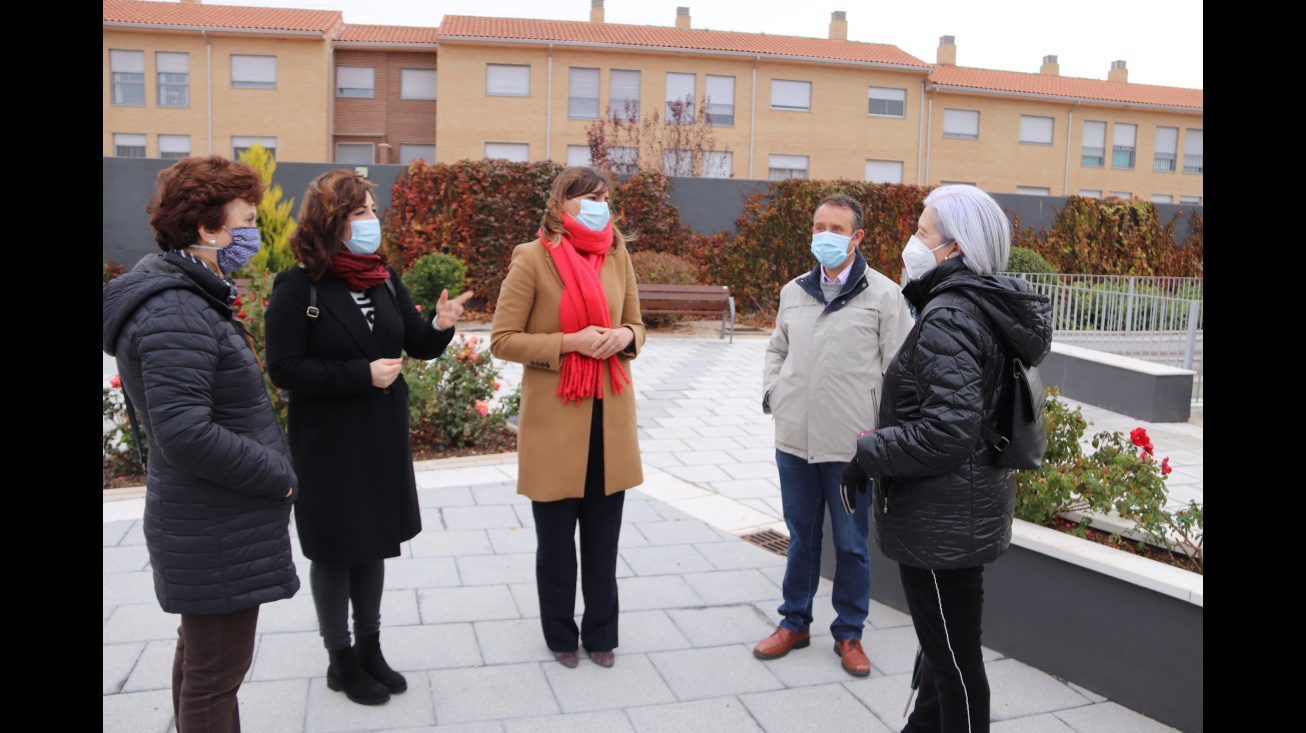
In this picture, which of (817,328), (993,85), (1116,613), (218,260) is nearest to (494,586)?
(817,328)

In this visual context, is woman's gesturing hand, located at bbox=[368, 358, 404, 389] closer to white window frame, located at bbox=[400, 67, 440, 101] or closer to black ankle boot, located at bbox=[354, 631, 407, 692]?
black ankle boot, located at bbox=[354, 631, 407, 692]

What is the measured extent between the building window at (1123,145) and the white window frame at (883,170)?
10.2 meters

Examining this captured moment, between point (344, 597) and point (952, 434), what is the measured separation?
2.30m

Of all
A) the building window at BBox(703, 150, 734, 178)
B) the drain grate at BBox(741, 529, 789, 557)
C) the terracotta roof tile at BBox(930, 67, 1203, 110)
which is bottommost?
the drain grate at BBox(741, 529, 789, 557)

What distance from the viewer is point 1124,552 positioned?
3.77 m

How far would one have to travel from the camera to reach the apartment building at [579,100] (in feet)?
107

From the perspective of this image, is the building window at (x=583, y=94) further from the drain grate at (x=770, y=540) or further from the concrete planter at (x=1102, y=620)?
the concrete planter at (x=1102, y=620)

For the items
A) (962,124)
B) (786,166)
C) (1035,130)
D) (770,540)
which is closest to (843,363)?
(770,540)

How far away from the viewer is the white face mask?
290 cm

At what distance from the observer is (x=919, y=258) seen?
2926 millimetres

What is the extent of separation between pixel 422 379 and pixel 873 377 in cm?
442

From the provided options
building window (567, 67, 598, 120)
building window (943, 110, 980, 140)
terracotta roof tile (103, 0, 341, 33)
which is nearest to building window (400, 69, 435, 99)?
terracotta roof tile (103, 0, 341, 33)

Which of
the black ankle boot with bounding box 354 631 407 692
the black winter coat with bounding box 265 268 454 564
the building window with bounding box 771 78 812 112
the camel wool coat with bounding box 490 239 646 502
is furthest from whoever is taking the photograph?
the building window with bounding box 771 78 812 112
